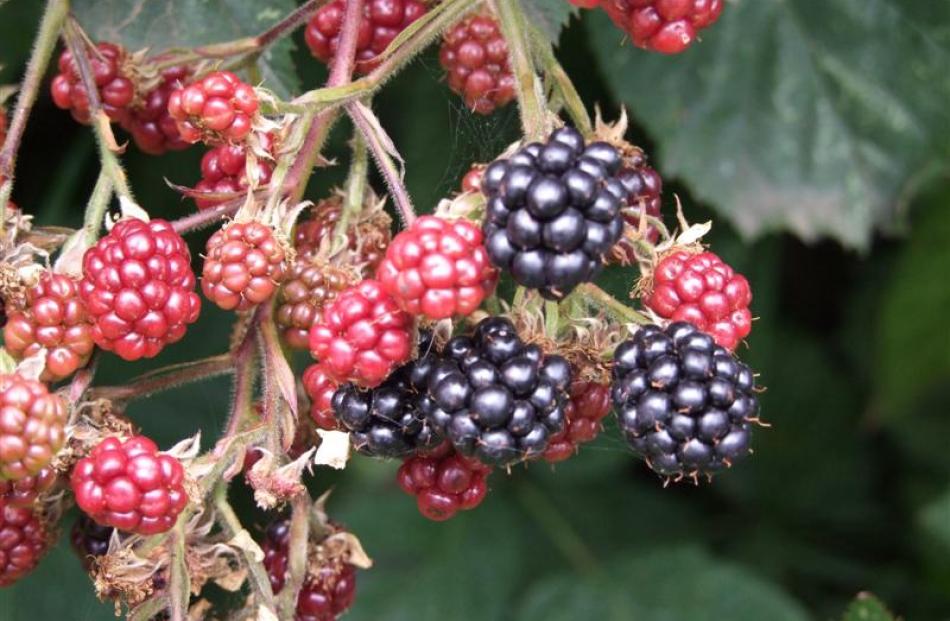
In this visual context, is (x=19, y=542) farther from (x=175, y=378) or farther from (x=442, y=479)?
(x=442, y=479)

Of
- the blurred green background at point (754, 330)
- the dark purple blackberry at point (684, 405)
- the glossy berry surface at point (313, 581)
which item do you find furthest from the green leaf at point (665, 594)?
the dark purple blackberry at point (684, 405)

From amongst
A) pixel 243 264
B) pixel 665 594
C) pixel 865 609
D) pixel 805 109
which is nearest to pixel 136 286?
pixel 243 264

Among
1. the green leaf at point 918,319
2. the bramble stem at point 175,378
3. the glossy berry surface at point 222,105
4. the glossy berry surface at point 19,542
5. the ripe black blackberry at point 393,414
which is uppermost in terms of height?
the glossy berry surface at point 222,105

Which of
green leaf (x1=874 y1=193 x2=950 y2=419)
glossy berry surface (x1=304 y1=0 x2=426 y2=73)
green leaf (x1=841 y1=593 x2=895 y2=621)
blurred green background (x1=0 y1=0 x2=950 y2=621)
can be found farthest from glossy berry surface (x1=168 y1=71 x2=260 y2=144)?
green leaf (x1=874 y1=193 x2=950 y2=419)

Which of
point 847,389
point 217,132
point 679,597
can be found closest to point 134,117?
point 217,132

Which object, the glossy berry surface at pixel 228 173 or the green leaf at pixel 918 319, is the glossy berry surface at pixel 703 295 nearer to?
the glossy berry surface at pixel 228 173

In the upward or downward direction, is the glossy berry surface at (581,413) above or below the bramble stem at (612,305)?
below

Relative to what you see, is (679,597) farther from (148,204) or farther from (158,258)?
(158,258)
